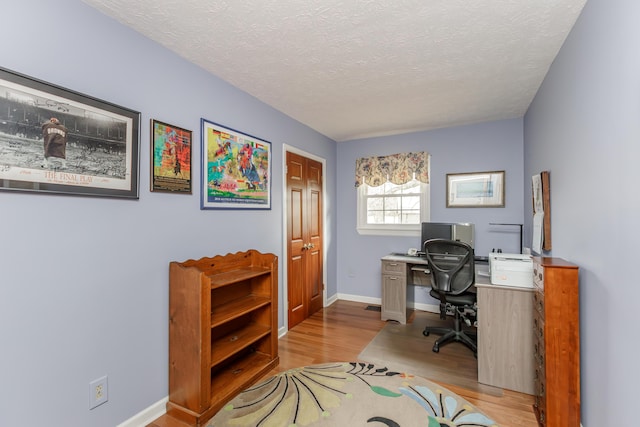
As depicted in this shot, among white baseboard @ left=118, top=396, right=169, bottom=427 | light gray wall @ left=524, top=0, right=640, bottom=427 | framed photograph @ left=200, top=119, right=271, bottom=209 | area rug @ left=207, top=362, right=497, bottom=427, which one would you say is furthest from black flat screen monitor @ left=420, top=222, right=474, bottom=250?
white baseboard @ left=118, top=396, right=169, bottom=427

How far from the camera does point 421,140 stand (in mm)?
4199

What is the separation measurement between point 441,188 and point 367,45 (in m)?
2.58

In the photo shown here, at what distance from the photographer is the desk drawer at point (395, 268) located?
3732mm

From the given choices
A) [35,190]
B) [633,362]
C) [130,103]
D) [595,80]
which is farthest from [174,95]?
[633,362]

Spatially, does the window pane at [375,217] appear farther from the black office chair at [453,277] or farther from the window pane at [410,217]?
the black office chair at [453,277]

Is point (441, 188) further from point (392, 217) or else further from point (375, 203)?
point (375, 203)

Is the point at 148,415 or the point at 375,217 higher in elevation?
the point at 375,217

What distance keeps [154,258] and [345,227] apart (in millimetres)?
3147

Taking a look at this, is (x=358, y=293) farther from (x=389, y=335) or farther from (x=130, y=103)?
(x=130, y=103)

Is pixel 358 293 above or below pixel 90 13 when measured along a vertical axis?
below

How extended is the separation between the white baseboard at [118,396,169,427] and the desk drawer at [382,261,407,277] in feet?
8.79

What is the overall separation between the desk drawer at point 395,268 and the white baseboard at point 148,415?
8.79ft

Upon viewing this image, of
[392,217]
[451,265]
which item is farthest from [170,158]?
[392,217]

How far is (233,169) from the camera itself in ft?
8.82
